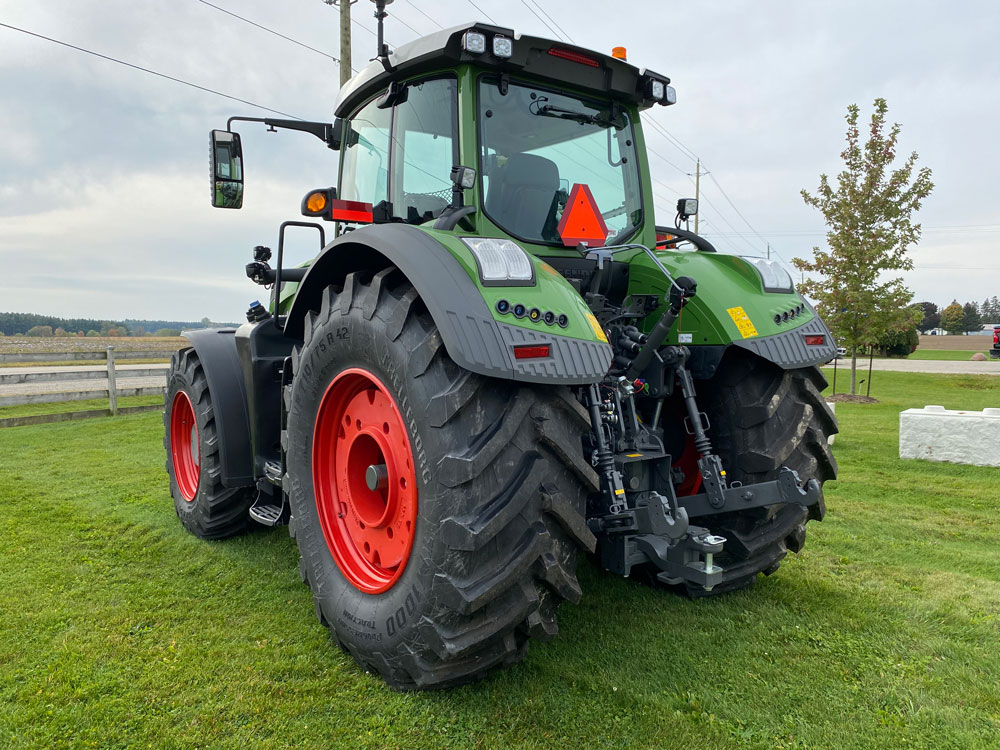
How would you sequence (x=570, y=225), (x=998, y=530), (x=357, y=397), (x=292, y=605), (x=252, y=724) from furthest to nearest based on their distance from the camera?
(x=998, y=530) < (x=292, y=605) < (x=570, y=225) < (x=357, y=397) < (x=252, y=724)

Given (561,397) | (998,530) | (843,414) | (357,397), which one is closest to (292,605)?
(357,397)

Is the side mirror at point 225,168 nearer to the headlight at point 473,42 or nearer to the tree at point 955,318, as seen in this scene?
the headlight at point 473,42

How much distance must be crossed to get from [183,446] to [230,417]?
117 cm

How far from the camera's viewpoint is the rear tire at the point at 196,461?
162 inches

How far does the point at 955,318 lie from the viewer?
63219mm

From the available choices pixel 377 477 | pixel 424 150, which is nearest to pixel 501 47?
pixel 424 150

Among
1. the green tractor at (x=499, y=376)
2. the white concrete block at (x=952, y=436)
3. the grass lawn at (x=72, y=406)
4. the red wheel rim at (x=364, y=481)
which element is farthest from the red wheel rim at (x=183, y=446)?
the grass lawn at (x=72, y=406)

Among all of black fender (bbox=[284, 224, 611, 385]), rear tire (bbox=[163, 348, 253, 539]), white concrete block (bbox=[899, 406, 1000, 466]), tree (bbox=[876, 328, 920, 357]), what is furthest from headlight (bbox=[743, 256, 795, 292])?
tree (bbox=[876, 328, 920, 357])

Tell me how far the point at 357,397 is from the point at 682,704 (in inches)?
66.9

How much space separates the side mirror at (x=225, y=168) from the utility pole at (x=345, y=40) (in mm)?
8732

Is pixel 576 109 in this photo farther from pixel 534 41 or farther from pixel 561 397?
pixel 561 397

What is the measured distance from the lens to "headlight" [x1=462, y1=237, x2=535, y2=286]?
7.45 ft

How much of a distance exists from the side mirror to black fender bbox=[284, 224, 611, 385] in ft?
4.73

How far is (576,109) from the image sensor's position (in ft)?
11.0
